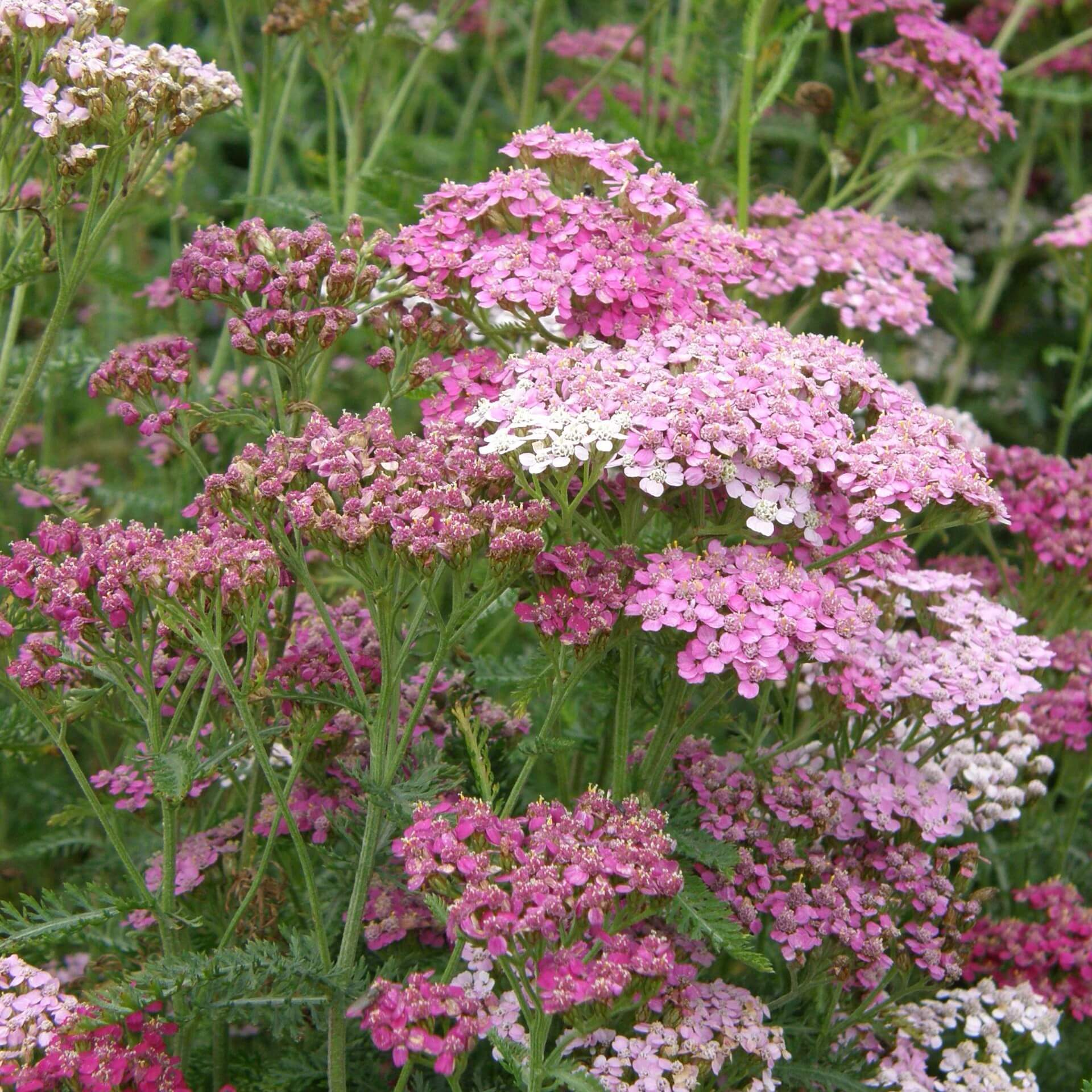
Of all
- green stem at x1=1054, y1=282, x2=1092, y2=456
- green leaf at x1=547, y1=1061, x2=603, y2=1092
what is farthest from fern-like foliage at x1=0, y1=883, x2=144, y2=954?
green stem at x1=1054, y1=282, x2=1092, y2=456

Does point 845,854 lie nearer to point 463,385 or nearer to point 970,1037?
point 970,1037

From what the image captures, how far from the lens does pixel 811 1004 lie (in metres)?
3.01

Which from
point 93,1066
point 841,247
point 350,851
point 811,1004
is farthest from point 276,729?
point 841,247

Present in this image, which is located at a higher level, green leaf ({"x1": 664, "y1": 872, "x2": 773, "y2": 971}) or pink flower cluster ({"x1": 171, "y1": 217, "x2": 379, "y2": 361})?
pink flower cluster ({"x1": 171, "y1": 217, "x2": 379, "y2": 361})

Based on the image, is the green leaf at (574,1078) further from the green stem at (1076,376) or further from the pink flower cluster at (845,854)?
the green stem at (1076,376)

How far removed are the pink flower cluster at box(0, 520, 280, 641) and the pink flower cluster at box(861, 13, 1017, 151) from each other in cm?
266

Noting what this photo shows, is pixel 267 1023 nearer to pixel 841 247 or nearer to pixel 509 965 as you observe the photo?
pixel 509 965

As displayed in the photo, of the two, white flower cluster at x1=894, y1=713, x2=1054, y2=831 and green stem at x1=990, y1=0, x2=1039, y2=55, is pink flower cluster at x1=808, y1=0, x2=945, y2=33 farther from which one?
white flower cluster at x1=894, y1=713, x2=1054, y2=831

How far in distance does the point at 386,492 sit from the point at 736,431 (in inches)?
25.6

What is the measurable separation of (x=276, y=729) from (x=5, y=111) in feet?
5.01

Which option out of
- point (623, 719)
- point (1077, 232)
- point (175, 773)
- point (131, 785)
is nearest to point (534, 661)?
point (623, 719)

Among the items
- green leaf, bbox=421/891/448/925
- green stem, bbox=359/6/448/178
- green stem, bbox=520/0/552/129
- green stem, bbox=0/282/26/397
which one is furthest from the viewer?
green stem, bbox=520/0/552/129

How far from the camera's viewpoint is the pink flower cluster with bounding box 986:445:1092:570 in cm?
367

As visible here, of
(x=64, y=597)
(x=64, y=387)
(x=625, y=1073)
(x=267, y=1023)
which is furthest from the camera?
(x=64, y=387)
